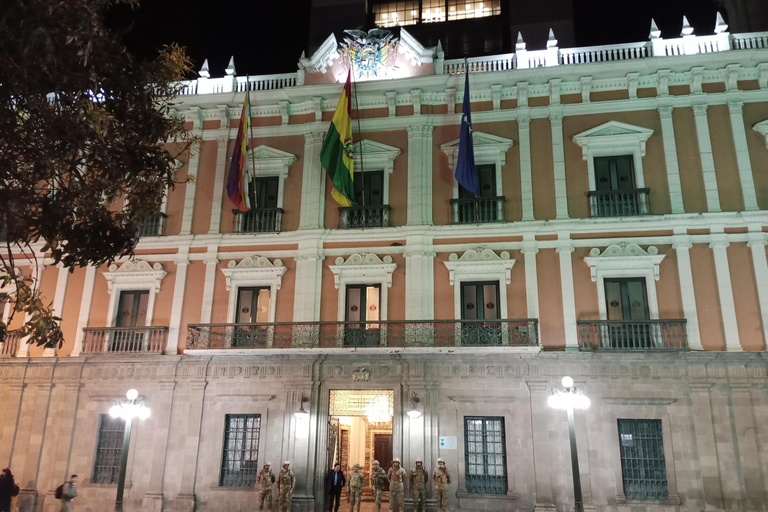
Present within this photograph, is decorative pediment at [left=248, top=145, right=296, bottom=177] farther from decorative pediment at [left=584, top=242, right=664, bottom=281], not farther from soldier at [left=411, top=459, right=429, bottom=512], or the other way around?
soldier at [left=411, top=459, right=429, bottom=512]

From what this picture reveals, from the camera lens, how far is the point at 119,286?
20109 mm

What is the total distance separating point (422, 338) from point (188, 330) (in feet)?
A: 23.4

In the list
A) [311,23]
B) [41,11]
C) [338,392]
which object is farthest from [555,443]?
[311,23]

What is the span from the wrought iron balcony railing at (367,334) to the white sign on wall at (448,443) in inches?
100

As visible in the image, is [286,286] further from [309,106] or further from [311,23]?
[311,23]

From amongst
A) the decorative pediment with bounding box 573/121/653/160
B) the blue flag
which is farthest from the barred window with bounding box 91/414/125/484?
the decorative pediment with bounding box 573/121/653/160

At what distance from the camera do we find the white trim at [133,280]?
19.8 m

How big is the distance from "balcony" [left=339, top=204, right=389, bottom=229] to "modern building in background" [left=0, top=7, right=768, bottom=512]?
10 centimetres

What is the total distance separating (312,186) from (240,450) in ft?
27.2

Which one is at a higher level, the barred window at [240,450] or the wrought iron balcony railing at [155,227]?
the wrought iron balcony railing at [155,227]

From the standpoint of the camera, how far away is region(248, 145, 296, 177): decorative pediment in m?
20.4

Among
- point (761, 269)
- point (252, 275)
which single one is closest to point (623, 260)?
point (761, 269)

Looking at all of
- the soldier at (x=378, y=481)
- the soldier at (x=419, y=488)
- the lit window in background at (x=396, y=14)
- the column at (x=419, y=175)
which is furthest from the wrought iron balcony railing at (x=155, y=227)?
the lit window in background at (x=396, y=14)

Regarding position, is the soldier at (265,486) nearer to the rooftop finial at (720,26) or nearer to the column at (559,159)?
the column at (559,159)
